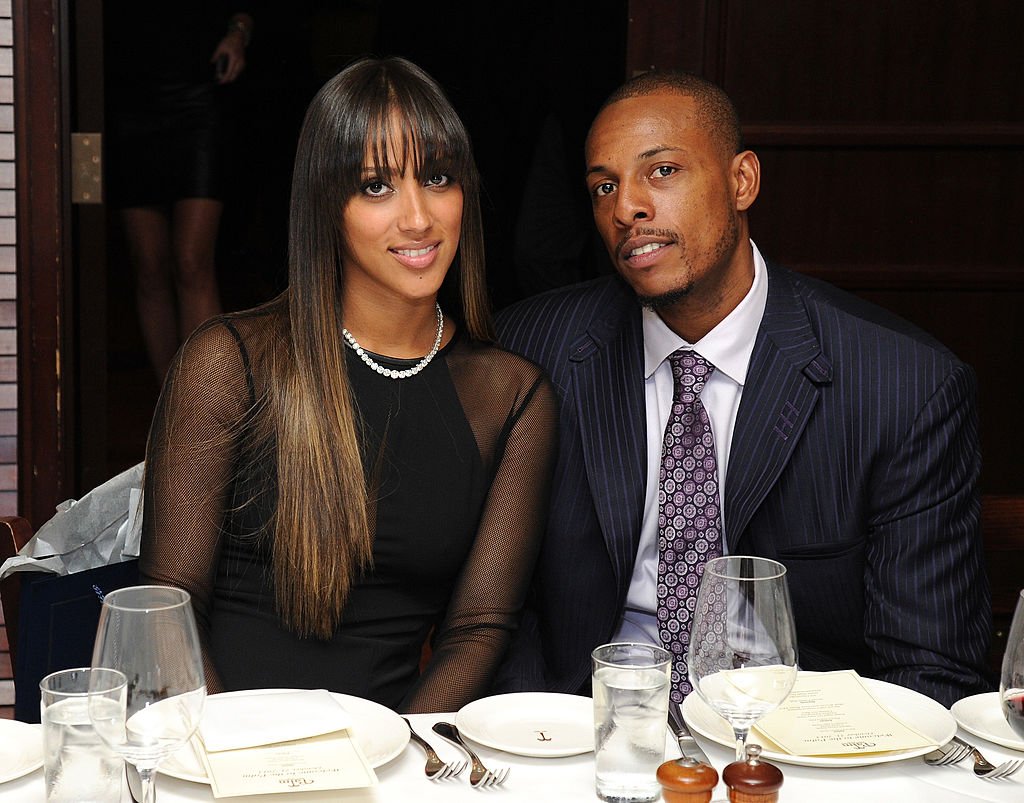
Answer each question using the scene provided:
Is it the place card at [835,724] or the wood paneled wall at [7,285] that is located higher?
the wood paneled wall at [7,285]

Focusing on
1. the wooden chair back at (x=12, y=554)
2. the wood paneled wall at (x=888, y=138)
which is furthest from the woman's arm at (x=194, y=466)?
the wood paneled wall at (x=888, y=138)

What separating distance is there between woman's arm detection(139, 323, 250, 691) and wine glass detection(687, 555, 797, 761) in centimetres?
88

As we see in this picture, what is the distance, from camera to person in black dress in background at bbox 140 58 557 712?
6.12 feet

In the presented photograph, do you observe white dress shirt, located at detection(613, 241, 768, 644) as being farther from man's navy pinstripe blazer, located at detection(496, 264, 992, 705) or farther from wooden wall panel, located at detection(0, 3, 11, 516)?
wooden wall panel, located at detection(0, 3, 11, 516)

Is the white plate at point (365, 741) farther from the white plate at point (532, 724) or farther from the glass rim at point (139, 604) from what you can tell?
the glass rim at point (139, 604)

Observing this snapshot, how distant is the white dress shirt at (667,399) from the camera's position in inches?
82.1

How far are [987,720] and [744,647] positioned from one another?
40 cm

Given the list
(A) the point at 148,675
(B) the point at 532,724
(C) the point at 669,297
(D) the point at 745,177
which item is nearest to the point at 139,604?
(A) the point at 148,675

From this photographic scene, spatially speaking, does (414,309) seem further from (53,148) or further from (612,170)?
(53,148)

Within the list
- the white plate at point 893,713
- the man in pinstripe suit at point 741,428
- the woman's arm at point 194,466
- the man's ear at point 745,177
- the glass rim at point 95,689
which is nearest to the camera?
the glass rim at point 95,689

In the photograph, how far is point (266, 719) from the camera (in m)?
1.26

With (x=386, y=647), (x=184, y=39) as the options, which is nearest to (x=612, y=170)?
(x=386, y=647)

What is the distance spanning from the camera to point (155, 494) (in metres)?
1.87

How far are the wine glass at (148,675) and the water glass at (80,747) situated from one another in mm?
12
